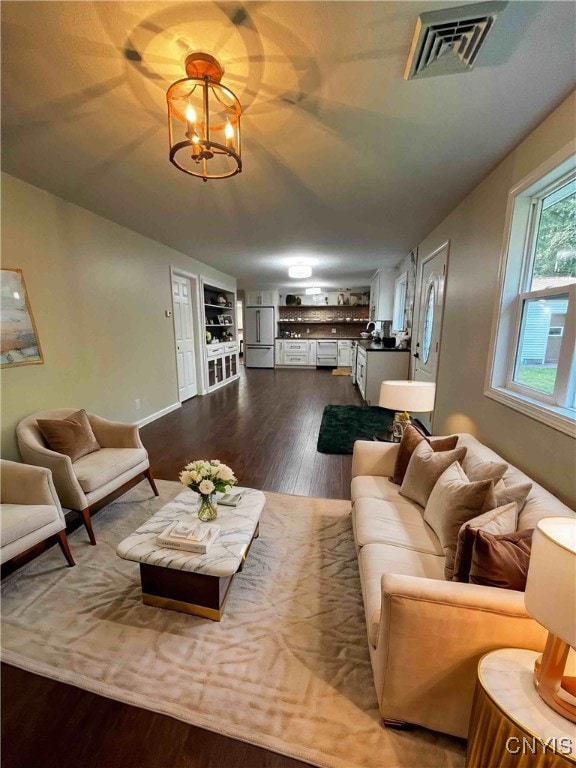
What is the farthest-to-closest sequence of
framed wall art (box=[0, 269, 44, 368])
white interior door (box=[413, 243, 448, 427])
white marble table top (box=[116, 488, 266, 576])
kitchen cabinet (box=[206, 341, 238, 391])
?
kitchen cabinet (box=[206, 341, 238, 391])
white interior door (box=[413, 243, 448, 427])
framed wall art (box=[0, 269, 44, 368])
white marble table top (box=[116, 488, 266, 576])

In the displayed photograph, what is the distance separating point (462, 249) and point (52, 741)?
12.9 feet

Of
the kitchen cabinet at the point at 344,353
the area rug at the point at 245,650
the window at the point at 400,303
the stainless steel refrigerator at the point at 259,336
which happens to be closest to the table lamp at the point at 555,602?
the area rug at the point at 245,650

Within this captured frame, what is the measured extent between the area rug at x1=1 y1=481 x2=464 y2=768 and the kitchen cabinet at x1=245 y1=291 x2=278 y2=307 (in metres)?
8.11

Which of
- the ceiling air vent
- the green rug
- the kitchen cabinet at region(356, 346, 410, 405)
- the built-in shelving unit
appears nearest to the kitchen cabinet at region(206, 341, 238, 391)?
the built-in shelving unit

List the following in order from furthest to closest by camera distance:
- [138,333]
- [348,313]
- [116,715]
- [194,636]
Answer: [348,313]
[138,333]
[194,636]
[116,715]

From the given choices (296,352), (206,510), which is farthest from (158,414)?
(296,352)

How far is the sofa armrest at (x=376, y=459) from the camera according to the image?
2141mm

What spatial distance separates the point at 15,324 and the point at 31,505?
150 centimetres

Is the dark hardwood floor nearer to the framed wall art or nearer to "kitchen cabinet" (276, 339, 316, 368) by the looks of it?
the framed wall art

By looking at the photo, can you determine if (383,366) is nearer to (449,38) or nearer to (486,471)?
(486,471)

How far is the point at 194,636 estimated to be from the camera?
1420 millimetres

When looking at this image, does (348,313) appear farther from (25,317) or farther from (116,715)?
(116,715)

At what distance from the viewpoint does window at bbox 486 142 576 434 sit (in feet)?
5.28

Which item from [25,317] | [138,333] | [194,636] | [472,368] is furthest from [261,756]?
[138,333]
